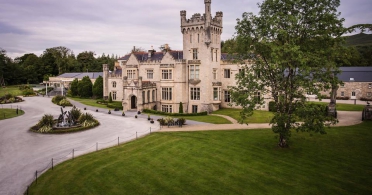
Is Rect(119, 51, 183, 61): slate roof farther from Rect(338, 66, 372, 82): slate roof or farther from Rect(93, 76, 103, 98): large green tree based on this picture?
Rect(338, 66, 372, 82): slate roof

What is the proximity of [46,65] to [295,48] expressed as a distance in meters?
112

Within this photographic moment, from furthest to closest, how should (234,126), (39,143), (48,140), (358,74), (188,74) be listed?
(358,74) < (188,74) < (234,126) < (48,140) < (39,143)

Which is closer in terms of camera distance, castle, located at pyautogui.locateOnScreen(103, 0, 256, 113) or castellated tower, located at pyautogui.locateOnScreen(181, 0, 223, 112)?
castellated tower, located at pyautogui.locateOnScreen(181, 0, 223, 112)

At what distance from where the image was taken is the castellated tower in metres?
45.1

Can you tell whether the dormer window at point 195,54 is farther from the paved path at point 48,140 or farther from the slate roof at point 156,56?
the paved path at point 48,140

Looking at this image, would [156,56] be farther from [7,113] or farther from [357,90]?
[357,90]

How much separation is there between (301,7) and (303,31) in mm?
2050

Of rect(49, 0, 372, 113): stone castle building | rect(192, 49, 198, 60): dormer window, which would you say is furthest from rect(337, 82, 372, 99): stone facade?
rect(192, 49, 198, 60): dormer window

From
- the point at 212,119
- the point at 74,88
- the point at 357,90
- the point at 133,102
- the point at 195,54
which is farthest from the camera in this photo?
the point at 74,88

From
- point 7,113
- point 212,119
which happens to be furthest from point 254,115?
point 7,113

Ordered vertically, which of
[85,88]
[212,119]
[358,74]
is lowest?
[212,119]

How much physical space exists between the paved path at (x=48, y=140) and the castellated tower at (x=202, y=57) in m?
8.10

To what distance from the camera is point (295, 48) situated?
20.0 m

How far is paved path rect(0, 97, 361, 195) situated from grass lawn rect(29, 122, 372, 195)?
1.81 m
